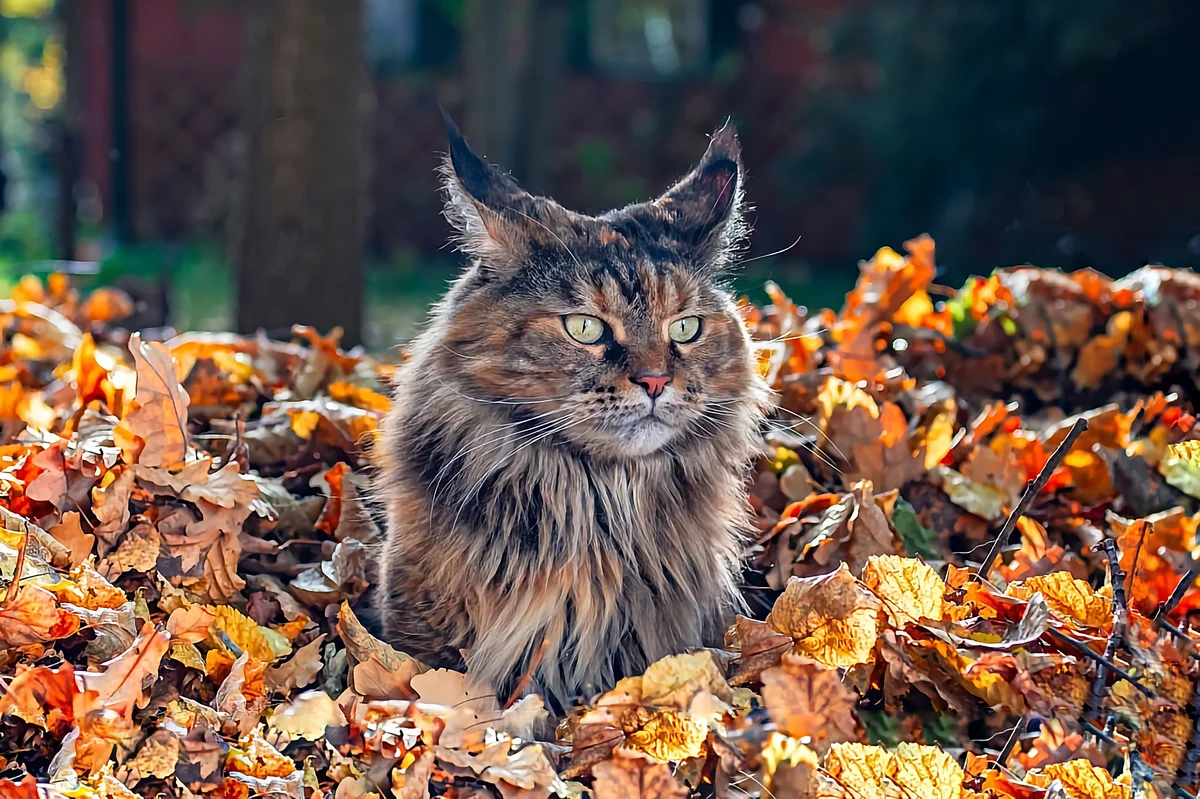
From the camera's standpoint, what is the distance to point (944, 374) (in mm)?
3781

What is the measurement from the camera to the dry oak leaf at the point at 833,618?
2.16 metres

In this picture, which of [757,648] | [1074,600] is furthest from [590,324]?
[1074,600]

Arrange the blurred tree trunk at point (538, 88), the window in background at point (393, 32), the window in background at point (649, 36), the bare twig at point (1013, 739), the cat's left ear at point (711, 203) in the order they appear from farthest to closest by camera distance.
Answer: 1. the window in background at point (393, 32)
2. the window in background at point (649, 36)
3. the blurred tree trunk at point (538, 88)
4. the cat's left ear at point (711, 203)
5. the bare twig at point (1013, 739)

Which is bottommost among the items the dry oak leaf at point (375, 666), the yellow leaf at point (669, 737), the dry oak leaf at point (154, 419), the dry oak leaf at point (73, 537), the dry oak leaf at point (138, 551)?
the dry oak leaf at point (375, 666)

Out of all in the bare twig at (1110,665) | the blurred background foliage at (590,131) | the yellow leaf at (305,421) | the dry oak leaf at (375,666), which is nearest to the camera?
the bare twig at (1110,665)

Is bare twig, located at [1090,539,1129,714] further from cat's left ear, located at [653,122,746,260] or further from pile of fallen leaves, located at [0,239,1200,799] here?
cat's left ear, located at [653,122,746,260]

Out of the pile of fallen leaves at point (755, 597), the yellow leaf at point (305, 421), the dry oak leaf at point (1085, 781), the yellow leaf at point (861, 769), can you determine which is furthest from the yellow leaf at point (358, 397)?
the dry oak leaf at point (1085, 781)

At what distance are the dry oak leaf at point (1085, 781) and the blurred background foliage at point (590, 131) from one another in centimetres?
490

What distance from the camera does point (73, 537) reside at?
241cm

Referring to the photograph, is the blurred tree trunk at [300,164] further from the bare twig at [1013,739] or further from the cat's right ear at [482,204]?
the bare twig at [1013,739]

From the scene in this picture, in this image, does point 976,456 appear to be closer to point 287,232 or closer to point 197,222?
point 287,232

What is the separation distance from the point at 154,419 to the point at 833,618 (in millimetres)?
1471

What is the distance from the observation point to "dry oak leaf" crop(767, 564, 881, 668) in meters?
2.16

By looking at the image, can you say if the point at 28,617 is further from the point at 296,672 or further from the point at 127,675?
the point at 296,672
